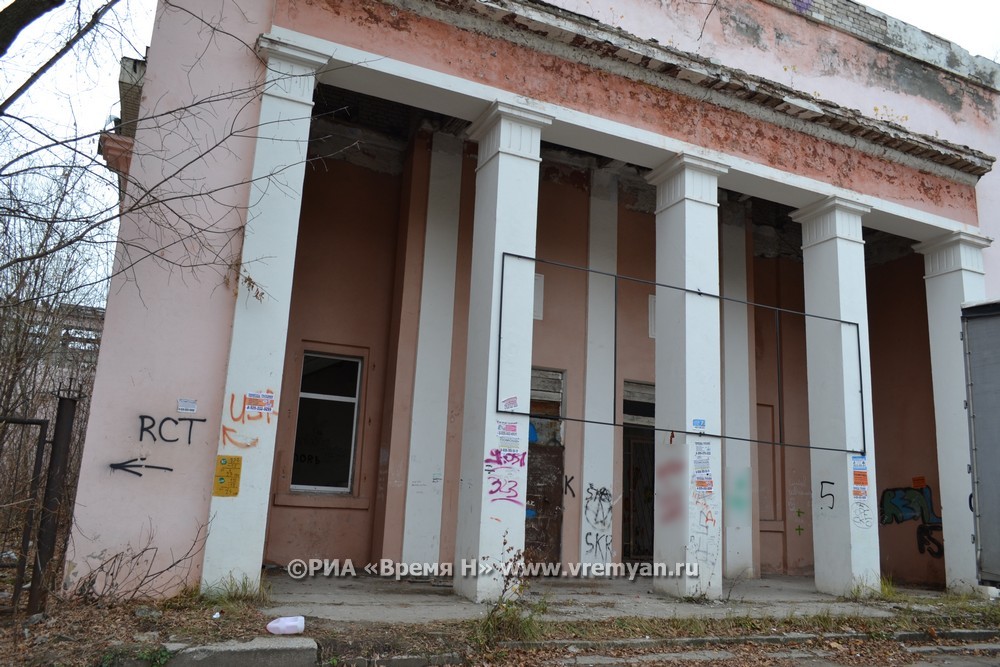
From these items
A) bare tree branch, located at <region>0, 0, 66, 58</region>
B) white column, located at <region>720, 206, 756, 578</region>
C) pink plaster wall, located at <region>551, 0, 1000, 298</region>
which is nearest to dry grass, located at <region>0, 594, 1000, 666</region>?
bare tree branch, located at <region>0, 0, 66, 58</region>

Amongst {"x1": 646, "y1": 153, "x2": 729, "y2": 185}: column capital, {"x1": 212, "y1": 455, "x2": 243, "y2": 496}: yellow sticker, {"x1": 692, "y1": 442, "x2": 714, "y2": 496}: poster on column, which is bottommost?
{"x1": 212, "y1": 455, "x2": 243, "y2": 496}: yellow sticker

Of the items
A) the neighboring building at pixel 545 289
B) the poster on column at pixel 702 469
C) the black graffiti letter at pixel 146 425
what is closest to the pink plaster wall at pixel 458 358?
the neighboring building at pixel 545 289

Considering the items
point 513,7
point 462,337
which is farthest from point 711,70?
point 462,337

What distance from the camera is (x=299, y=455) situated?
10648mm

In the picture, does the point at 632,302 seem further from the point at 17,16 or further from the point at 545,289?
the point at 17,16

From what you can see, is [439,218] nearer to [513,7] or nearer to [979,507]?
[513,7]

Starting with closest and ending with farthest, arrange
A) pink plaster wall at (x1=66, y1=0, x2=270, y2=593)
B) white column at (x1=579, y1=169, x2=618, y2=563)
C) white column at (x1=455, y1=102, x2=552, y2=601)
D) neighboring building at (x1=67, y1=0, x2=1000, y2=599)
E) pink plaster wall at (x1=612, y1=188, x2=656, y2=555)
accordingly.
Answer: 1. pink plaster wall at (x1=66, y1=0, x2=270, y2=593)
2. neighboring building at (x1=67, y1=0, x2=1000, y2=599)
3. white column at (x1=455, y1=102, x2=552, y2=601)
4. white column at (x1=579, y1=169, x2=618, y2=563)
5. pink plaster wall at (x1=612, y1=188, x2=656, y2=555)

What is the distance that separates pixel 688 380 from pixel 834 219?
12.1 feet

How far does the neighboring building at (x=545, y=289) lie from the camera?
23.8 feet

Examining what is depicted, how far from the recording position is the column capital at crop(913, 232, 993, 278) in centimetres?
1191

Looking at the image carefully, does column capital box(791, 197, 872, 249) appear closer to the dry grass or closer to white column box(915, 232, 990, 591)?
white column box(915, 232, 990, 591)

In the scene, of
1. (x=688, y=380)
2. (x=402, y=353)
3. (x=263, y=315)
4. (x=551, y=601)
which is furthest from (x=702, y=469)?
(x=263, y=315)

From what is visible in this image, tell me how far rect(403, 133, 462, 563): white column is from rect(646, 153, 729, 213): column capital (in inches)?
120

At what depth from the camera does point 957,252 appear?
12.0 m
